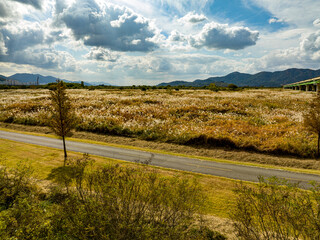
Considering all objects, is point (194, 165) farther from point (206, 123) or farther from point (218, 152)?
point (206, 123)

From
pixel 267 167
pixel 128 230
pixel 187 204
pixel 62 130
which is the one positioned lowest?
pixel 267 167

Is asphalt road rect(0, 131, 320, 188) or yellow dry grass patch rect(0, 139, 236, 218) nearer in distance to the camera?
yellow dry grass patch rect(0, 139, 236, 218)

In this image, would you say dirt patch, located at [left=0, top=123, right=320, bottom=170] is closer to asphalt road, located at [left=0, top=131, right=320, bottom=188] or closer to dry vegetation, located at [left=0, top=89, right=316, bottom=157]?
dry vegetation, located at [left=0, top=89, right=316, bottom=157]

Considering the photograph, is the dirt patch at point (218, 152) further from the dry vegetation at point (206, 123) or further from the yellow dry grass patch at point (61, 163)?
the yellow dry grass patch at point (61, 163)

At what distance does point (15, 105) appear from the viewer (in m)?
56.1

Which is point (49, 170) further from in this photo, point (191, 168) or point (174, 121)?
point (174, 121)

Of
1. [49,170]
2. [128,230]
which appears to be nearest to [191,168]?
[128,230]

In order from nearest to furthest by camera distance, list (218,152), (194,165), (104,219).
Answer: (104,219)
(194,165)
(218,152)

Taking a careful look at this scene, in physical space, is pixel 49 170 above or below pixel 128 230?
below

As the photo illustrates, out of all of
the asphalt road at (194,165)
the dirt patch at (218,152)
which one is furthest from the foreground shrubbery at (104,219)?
the dirt patch at (218,152)

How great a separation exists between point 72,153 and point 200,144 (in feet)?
61.0

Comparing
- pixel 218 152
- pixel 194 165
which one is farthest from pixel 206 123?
pixel 194 165

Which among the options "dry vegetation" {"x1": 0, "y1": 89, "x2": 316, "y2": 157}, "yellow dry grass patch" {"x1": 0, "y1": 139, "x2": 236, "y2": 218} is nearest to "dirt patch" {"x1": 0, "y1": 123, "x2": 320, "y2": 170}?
"dry vegetation" {"x1": 0, "y1": 89, "x2": 316, "y2": 157}

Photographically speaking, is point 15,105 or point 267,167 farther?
point 15,105
